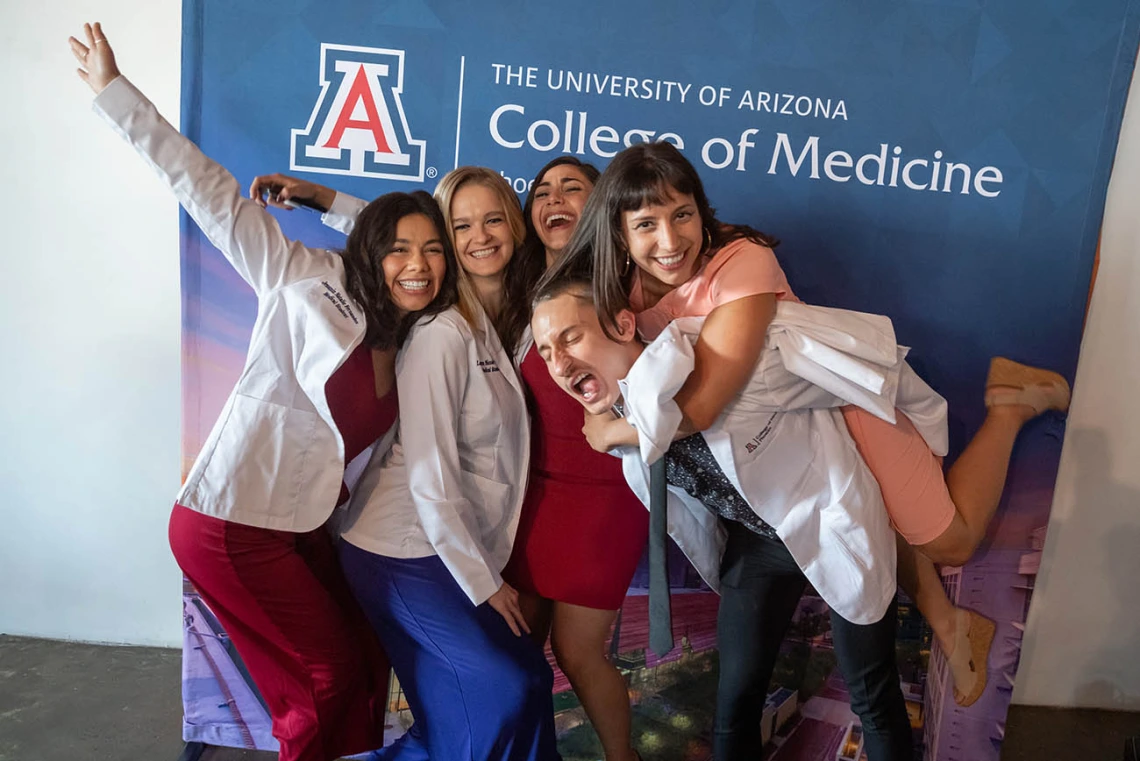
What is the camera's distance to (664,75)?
7.67 ft

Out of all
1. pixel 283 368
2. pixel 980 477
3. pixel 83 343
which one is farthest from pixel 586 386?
pixel 83 343

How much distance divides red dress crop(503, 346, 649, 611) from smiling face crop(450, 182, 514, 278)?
0.89 feet

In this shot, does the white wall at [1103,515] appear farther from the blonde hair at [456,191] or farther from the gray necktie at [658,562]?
the blonde hair at [456,191]

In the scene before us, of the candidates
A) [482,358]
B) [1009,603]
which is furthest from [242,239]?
[1009,603]

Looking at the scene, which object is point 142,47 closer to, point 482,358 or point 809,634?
point 482,358

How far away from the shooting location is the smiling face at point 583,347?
1.89 m

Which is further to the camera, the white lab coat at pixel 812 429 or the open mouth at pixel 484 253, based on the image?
the open mouth at pixel 484 253

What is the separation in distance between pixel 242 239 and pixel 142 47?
1067mm

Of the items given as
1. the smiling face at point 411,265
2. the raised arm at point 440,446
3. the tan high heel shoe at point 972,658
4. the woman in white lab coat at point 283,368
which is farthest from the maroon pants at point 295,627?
the tan high heel shoe at point 972,658

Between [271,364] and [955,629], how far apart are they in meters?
2.15

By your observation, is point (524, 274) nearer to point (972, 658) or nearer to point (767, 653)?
point (767, 653)

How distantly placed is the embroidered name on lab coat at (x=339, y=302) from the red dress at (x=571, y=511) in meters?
0.47

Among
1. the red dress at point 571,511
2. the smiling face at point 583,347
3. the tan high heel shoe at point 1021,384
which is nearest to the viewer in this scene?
the smiling face at point 583,347

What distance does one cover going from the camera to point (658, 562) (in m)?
1.96
